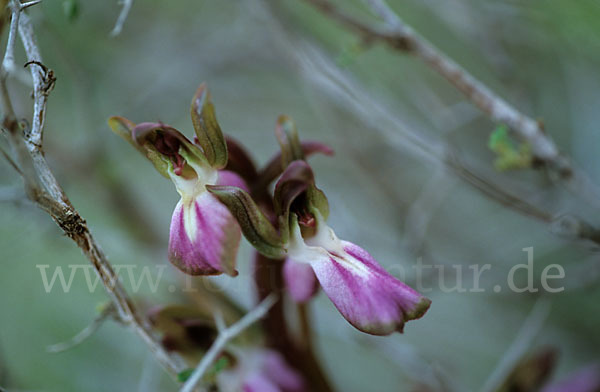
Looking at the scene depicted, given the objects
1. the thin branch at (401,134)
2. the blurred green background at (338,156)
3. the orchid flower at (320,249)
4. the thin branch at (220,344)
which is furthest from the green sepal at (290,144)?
the blurred green background at (338,156)

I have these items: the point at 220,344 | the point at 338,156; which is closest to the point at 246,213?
the point at 220,344

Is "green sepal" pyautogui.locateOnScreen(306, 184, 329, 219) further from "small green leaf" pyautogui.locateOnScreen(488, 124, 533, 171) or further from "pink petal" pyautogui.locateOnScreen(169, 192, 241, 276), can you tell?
"small green leaf" pyautogui.locateOnScreen(488, 124, 533, 171)

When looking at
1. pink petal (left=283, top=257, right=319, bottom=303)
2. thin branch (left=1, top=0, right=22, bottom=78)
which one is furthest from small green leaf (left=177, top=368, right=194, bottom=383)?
thin branch (left=1, top=0, right=22, bottom=78)

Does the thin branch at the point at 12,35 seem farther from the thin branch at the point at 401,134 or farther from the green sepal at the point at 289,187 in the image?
the thin branch at the point at 401,134

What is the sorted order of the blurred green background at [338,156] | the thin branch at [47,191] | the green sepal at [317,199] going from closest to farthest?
the thin branch at [47,191]
the green sepal at [317,199]
the blurred green background at [338,156]

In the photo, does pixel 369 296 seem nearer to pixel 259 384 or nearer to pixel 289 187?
pixel 289 187
